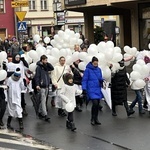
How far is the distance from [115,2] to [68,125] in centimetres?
1558

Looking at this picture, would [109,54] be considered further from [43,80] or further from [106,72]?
[43,80]

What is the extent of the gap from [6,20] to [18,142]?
50.0 metres

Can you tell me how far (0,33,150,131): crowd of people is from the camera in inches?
436

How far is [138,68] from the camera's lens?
12312 mm

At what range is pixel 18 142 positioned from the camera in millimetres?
9820

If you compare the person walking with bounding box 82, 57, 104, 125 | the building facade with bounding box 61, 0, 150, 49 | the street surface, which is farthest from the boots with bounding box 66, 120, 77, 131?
the building facade with bounding box 61, 0, 150, 49

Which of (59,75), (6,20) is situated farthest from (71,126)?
(6,20)

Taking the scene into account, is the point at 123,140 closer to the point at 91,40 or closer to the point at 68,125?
the point at 68,125

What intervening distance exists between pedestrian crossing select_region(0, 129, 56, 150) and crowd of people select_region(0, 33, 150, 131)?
0.64 metres

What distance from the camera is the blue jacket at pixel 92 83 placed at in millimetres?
11211

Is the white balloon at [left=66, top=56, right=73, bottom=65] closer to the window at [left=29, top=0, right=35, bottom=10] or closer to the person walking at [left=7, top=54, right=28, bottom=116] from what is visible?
the person walking at [left=7, top=54, right=28, bottom=116]

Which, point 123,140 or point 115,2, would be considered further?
point 115,2

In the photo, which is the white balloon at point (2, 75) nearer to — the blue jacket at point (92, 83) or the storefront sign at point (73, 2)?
the blue jacket at point (92, 83)

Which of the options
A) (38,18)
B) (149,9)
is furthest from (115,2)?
(38,18)
